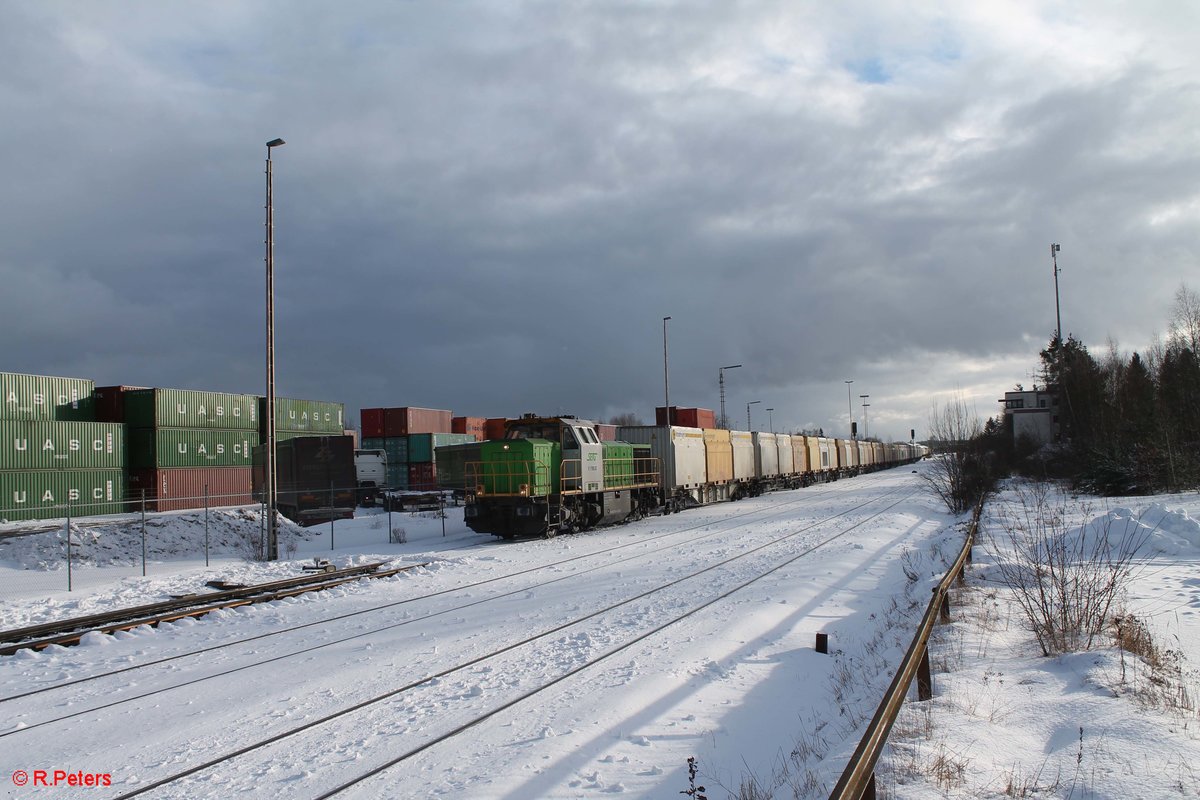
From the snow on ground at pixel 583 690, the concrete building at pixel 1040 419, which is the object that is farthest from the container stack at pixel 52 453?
the concrete building at pixel 1040 419

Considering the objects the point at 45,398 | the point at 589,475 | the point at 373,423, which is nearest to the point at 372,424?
the point at 373,423

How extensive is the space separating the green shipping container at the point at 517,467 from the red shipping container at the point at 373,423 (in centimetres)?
2964

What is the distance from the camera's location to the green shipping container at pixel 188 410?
37750 millimetres

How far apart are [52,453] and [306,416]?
49.3ft

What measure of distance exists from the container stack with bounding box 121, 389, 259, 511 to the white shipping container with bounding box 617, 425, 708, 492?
1937 centimetres

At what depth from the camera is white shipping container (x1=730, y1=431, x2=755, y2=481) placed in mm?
37125

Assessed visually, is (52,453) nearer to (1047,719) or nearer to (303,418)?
(303,418)

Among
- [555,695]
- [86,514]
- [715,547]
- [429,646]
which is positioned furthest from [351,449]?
[555,695]

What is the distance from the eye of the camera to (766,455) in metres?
42.0

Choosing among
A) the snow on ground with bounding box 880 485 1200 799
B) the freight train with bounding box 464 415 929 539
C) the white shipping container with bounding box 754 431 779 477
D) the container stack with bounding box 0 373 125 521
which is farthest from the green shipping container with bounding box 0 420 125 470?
the snow on ground with bounding box 880 485 1200 799

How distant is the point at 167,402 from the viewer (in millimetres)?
38312

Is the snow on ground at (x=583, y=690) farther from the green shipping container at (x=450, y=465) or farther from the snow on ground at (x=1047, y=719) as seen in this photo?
the green shipping container at (x=450, y=465)

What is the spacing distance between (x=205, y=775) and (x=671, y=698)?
3912 millimetres

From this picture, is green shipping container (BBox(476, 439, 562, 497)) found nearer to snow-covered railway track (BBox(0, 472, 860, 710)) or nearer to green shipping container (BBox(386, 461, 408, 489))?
snow-covered railway track (BBox(0, 472, 860, 710))
